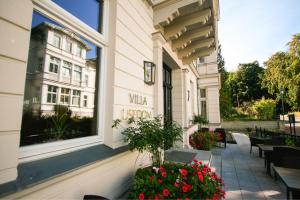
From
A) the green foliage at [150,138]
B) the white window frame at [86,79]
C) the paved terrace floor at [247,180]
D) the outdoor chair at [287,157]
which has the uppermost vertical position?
the white window frame at [86,79]

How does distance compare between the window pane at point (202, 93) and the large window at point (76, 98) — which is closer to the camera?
the large window at point (76, 98)

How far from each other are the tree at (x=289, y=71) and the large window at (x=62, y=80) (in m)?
18.7

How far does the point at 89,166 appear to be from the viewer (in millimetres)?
1524

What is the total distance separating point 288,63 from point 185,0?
2126 cm

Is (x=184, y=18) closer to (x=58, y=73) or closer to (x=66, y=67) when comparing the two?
(x=66, y=67)

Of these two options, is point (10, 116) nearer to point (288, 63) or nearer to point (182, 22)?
point (182, 22)

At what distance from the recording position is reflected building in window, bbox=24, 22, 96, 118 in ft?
4.42

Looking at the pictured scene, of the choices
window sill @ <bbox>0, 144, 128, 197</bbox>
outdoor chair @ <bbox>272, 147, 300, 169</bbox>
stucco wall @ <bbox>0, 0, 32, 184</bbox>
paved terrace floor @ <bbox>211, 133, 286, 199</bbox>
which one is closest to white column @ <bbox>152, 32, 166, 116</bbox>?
window sill @ <bbox>0, 144, 128, 197</bbox>

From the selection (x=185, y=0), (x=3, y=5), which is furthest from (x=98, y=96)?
(x=185, y=0)

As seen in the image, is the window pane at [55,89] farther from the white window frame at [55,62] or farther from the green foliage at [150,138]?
the green foliage at [150,138]

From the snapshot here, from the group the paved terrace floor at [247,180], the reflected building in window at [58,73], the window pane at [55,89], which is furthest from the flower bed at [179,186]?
the paved terrace floor at [247,180]

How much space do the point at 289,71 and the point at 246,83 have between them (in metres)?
16.0

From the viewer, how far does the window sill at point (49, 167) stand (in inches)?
39.8

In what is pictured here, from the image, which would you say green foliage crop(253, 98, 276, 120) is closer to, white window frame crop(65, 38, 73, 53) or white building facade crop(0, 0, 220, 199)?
white building facade crop(0, 0, 220, 199)
